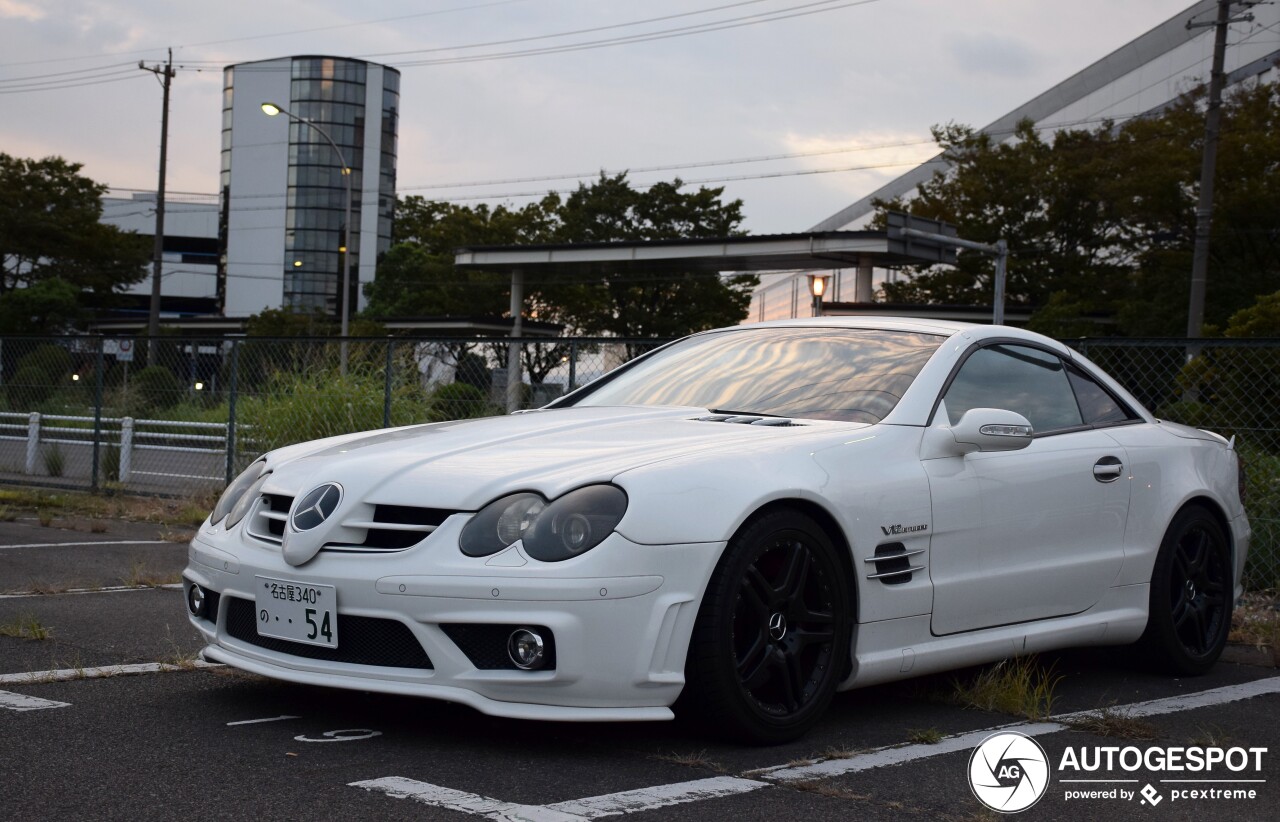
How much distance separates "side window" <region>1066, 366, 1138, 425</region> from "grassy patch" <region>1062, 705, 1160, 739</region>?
1383mm

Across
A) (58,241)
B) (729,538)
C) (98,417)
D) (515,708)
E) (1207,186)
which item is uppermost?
(58,241)

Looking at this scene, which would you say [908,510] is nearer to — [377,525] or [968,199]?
[377,525]

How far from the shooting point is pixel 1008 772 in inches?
148

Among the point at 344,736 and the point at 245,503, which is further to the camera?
the point at 245,503

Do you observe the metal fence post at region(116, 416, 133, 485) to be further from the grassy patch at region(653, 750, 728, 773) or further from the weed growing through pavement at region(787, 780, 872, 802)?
the weed growing through pavement at region(787, 780, 872, 802)

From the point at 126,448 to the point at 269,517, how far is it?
34.8ft

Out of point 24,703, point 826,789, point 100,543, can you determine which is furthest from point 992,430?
point 100,543

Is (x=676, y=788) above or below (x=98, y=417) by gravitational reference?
below

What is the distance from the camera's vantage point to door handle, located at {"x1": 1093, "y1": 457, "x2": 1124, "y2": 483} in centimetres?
518

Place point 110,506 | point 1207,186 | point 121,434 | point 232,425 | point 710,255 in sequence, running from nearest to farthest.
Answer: point 110,506 → point 232,425 → point 121,434 → point 1207,186 → point 710,255

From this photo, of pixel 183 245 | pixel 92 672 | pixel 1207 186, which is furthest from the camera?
pixel 183 245

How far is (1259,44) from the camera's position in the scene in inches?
1594

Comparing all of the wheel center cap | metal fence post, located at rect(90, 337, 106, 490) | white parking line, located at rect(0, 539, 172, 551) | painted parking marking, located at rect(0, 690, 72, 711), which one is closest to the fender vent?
the wheel center cap

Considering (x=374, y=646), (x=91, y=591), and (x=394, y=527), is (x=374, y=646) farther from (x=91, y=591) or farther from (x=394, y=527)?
(x=91, y=591)
